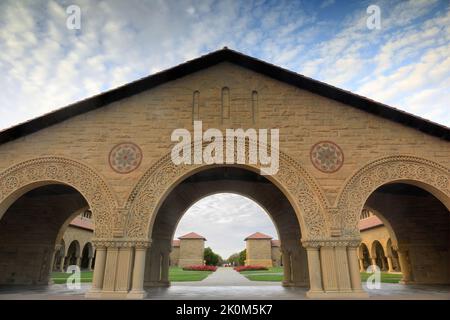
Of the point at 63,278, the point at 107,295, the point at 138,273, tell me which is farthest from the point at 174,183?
the point at 63,278

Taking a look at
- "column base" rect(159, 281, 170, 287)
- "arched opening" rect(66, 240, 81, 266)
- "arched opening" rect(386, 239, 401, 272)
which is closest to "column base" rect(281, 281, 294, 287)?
"column base" rect(159, 281, 170, 287)

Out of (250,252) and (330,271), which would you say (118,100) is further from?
(250,252)

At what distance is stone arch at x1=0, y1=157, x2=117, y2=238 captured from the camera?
8.21 m

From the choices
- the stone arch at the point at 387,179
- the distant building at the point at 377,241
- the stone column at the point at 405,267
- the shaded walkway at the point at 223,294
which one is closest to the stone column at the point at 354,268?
the shaded walkway at the point at 223,294

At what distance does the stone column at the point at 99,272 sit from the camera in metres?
7.59

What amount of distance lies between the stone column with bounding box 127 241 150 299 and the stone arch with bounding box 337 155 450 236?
17.9 ft

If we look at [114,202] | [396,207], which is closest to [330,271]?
[114,202]

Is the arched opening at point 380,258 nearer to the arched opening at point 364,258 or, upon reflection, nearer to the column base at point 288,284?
the arched opening at point 364,258

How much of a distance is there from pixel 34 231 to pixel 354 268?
12037mm

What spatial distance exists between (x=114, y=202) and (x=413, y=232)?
1190 centimetres

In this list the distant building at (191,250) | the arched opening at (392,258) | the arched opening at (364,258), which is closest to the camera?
the arched opening at (392,258)

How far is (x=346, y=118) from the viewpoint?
9078mm

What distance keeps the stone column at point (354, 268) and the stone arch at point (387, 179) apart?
0.65 m

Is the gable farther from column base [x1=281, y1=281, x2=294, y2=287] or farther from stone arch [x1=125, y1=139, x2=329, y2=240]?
column base [x1=281, y1=281, x2=294, y2=287]
